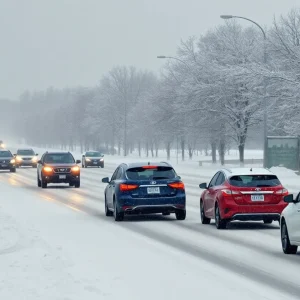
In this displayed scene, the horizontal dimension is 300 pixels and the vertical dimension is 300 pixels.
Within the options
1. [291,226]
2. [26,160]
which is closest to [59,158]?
[291,226]

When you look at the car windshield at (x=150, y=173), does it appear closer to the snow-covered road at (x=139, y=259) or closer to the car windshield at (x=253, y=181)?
the snow-covered road at (x=139, y=259)

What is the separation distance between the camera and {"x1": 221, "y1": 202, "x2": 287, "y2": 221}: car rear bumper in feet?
65.7

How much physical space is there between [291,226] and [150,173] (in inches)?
329

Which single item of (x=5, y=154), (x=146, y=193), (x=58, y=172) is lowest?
(x=58, y=172)

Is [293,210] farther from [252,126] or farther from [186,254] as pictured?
[252,126]

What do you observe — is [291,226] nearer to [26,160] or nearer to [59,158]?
[59,158]

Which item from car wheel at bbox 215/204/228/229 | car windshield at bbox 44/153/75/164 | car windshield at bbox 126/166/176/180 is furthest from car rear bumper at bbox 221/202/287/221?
car windshield at bbox 44/153/75/164

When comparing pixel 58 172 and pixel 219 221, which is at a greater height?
pixel 58 172

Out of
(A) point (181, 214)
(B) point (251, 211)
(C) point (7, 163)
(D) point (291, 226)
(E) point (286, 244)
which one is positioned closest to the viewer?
(D) point (291, 226)

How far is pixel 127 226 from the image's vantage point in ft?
69.9

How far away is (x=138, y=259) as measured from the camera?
47.0 ft

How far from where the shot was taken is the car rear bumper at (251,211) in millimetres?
20016

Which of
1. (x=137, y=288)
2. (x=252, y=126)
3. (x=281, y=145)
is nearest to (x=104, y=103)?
(x=252, y=126)

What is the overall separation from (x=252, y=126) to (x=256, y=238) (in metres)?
51.6
